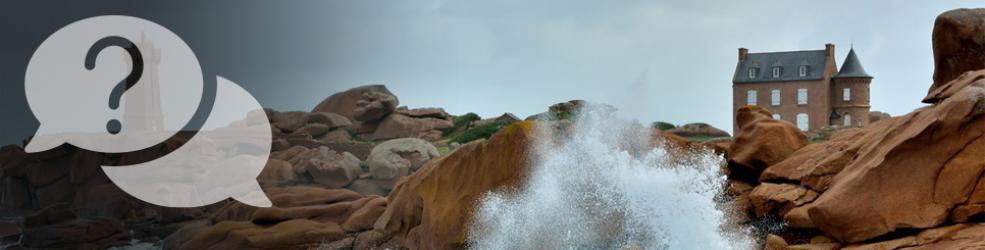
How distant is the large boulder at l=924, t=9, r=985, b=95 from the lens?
13000 mm

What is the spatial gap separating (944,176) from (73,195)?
3942cm

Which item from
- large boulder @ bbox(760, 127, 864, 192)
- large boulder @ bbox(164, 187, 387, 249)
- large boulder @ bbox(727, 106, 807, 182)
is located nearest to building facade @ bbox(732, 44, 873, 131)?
large boulder @ bbox(164, 187, 387, 249)

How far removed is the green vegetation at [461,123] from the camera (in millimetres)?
50438

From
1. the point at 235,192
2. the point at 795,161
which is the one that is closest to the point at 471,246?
the point at 795,161

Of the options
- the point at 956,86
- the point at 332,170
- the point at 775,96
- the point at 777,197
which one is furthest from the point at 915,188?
the point at 775,96

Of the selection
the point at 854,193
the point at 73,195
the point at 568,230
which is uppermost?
the point at 854,193

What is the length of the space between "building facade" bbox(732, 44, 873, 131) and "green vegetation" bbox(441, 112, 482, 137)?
16.5 meters

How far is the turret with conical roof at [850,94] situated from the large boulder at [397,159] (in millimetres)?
20014

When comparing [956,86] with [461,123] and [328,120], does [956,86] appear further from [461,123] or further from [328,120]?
[328,120]

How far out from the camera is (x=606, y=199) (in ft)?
44.5

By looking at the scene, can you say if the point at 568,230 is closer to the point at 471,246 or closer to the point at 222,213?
the point at 471,246

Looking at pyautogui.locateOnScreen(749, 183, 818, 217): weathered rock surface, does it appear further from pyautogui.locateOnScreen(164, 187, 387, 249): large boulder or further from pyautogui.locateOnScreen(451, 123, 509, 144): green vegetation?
pyautogui.locateOnScreen(451, 123, 509, 144): green vegetation

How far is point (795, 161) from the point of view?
44.5 feet

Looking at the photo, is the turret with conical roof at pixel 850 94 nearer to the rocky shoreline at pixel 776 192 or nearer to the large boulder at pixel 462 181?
the rocky shoreline at pixel 776 192
